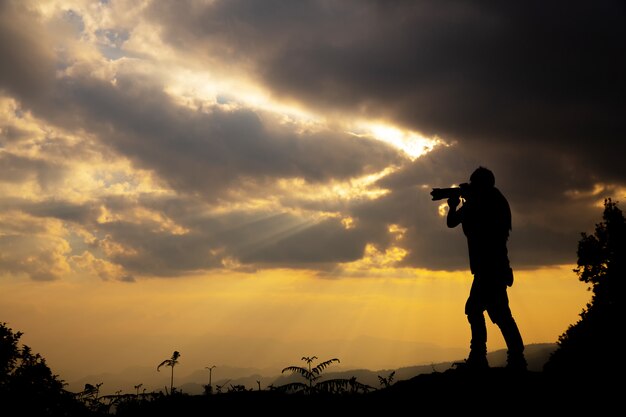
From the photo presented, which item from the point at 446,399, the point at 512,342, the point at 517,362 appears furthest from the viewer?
the point at 512,342

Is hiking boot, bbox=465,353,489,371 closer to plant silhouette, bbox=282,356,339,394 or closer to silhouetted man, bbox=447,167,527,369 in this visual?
silhouetted man, bbox=447,167,527,369

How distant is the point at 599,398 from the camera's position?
5.65m

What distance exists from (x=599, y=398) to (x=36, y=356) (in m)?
36.2

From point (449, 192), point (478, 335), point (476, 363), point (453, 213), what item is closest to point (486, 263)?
point (453, 213)

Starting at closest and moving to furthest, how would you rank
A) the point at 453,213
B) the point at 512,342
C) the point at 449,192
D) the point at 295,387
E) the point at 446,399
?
1. the point at 446,399
2. the point at 512,342
3. the point at 295,387
4. the point at 453,213
5. the point at 449,192

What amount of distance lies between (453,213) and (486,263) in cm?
109

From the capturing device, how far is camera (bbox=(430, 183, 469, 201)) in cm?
842

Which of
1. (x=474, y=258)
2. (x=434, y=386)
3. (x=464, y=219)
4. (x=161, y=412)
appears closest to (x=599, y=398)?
(x=434, y=386)

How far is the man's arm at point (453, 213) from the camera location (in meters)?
8.23

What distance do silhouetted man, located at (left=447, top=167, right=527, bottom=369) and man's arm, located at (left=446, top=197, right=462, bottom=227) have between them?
0.02 meters

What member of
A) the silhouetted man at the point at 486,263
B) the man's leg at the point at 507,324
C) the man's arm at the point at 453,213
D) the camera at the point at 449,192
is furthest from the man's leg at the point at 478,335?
the camera at the point at 449,192

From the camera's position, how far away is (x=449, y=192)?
8.64 metres

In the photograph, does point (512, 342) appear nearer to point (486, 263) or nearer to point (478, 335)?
point (478, 335)

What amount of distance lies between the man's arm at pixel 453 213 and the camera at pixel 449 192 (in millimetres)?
89
